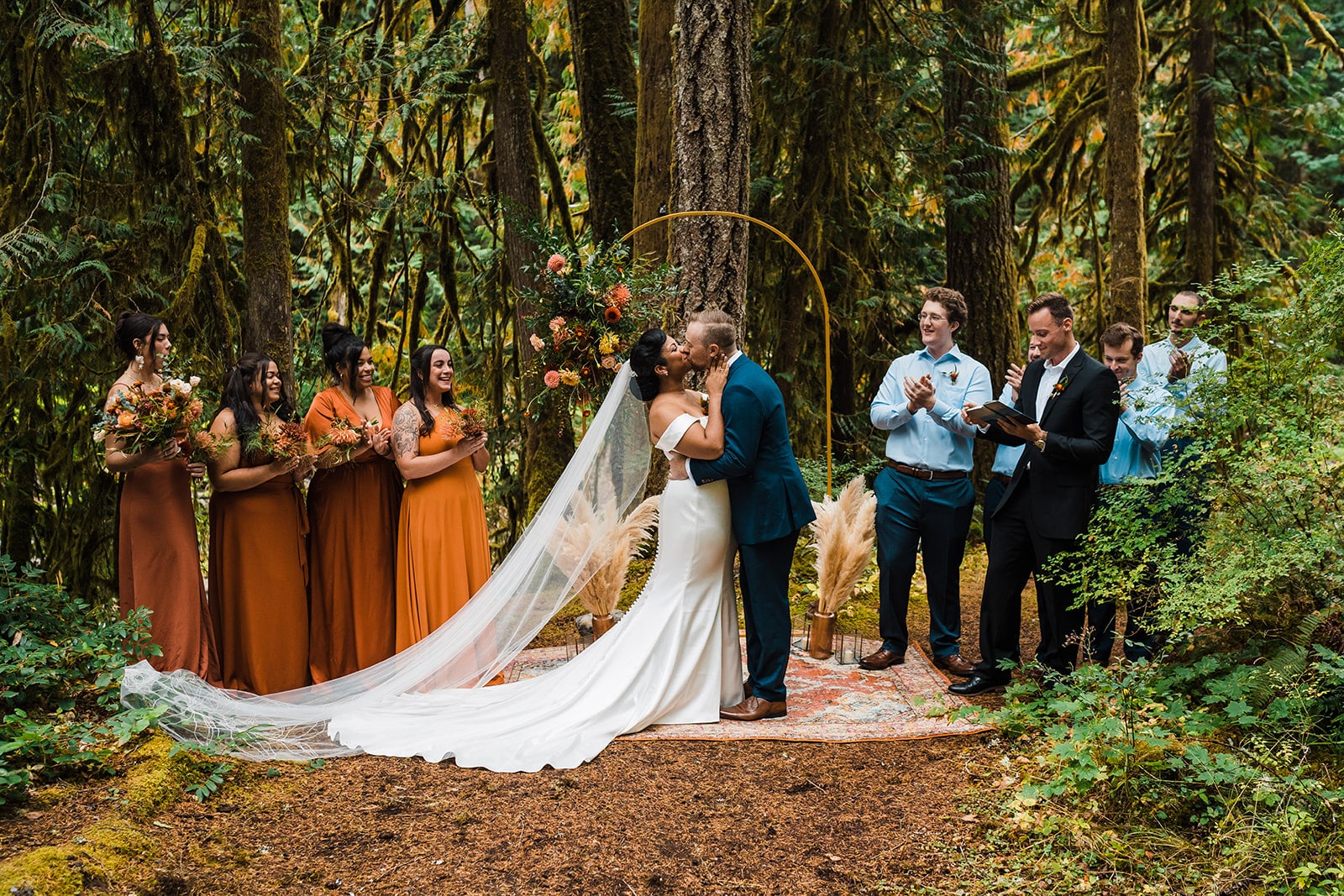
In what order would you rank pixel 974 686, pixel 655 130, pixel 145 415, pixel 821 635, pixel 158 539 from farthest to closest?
pixel 655 130 → pixel 821 635 → pixel 974 686 → pixel 158 539 → pixel 145 415

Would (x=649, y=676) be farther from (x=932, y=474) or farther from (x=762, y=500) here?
(x=932, y=474)

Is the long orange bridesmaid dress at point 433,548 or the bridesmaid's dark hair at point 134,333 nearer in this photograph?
the bridesmaid's dark hair at point 134,333

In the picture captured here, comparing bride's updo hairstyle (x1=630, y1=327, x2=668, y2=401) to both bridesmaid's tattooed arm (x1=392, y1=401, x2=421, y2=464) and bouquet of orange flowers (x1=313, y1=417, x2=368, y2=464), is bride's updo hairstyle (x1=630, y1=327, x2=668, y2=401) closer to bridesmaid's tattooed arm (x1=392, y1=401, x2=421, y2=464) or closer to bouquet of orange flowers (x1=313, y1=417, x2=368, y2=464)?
bridesmaid's tattooed arm (x1=392, y1=401, x2=421, y2=464)

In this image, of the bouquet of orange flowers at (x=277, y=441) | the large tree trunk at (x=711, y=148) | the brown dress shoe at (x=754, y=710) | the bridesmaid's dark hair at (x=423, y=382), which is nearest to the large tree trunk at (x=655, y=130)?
the large tree trunk at (x=711, y=148)

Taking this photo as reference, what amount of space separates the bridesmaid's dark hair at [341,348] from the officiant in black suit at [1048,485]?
12.2 ft

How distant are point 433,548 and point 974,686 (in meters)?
3.20

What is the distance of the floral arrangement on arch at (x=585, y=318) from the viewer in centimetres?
539

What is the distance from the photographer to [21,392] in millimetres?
6027

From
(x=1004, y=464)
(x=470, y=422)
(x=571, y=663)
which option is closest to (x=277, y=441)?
(x=470, y=422)

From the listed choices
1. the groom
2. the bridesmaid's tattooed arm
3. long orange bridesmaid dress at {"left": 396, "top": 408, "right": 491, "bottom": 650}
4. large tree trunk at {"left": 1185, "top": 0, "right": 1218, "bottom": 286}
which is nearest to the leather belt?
the groom

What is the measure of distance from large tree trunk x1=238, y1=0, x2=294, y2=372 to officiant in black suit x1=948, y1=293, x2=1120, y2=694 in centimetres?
472

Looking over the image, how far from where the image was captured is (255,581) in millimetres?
5637

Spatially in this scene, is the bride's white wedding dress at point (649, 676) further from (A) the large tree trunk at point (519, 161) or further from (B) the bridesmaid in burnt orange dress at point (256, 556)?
(A) the large tree trunk at point (519, 161)

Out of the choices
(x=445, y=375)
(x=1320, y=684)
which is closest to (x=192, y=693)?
(x=445, y=375)
